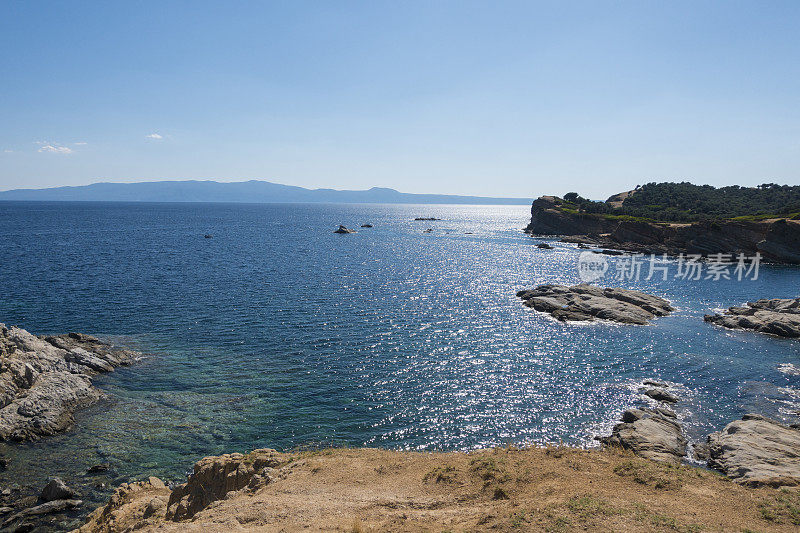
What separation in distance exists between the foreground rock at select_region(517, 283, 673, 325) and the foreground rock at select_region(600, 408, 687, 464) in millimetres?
27218

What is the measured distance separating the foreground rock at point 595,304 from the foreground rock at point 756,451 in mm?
28870

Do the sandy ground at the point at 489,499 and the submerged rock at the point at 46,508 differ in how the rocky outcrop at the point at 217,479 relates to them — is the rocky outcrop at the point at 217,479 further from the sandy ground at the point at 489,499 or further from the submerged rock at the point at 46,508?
the submerged rock at the point at 46,508

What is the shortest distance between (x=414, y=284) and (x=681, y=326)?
40138 millimetres

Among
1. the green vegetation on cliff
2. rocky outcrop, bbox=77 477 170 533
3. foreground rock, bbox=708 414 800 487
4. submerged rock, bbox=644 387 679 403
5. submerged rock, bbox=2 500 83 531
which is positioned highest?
the green vegetation on cliff

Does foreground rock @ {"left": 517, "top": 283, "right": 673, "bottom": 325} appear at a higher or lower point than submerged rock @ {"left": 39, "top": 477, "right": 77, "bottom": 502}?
higher

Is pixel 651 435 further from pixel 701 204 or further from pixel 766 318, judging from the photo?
pixel 701 204

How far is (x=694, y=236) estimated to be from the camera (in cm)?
11544

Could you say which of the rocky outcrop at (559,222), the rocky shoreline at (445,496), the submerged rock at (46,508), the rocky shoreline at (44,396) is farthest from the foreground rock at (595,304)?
the rocky outcrop at (559,222)

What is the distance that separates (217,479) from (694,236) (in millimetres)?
130474

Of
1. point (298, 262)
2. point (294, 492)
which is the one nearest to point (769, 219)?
point (298, 262)

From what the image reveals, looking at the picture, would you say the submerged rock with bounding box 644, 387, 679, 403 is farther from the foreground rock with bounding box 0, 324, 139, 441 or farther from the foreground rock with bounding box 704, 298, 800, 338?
the foreground rock with bounding box 0, 324, 139, 441

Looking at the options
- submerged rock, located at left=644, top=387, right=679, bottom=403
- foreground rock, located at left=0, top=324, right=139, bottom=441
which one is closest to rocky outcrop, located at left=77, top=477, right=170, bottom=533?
foreground rock, located at left=0, top=324, right=139, bottom=441

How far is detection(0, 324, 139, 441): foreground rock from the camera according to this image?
2861 cm

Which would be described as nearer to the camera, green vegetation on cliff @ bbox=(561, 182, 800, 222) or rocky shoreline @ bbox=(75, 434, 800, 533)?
rocky shoreline @ bbox=(75, 434, 800, 533)
